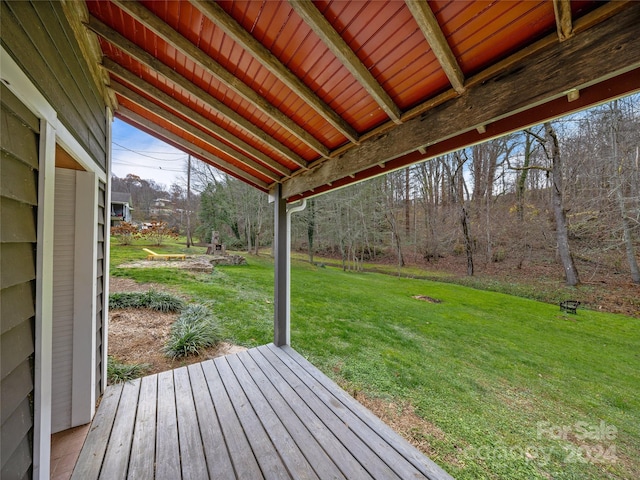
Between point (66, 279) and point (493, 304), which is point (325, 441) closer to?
point (66, 279)

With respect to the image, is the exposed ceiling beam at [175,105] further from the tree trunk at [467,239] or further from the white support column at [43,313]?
the tree trunk at [467,239]

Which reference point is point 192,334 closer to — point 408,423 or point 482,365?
point 408,423

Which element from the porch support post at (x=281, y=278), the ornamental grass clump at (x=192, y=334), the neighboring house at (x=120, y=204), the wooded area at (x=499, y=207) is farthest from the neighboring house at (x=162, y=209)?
the porch support post at (x=281, y=278)

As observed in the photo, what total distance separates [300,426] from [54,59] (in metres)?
2.77

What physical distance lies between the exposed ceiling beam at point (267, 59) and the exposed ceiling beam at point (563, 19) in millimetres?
1214

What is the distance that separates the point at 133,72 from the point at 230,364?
306 centimetres

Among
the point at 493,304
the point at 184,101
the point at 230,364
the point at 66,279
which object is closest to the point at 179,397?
the point at 230,364

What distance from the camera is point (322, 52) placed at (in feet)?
4.71

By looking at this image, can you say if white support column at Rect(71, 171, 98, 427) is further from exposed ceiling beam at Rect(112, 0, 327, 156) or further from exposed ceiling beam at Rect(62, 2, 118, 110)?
exposed ceiling beam at Rect(112, 0, 327, 156)

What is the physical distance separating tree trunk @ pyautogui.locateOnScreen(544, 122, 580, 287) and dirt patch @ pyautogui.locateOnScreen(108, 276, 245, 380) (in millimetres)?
10537

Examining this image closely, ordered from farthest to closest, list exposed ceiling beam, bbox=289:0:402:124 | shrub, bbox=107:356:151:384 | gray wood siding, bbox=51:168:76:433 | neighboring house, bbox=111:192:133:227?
1. neighboring house, bbox=111:192:133:227
2. shrub, bbox=107:356:151:384
3. gray wood siding, bbox=51:168:76:433
4. exposed ceiling beam, bbox=289:0:402:124

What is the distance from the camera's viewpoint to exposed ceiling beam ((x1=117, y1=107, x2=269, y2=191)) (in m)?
2.57

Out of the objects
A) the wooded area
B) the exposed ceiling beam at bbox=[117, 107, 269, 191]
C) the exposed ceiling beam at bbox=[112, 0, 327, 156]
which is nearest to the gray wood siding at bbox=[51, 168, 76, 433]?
the exposed ceiling beam at bbox=[117, 107, 269, 191]

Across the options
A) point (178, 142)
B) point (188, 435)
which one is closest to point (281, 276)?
point (188, 435)
